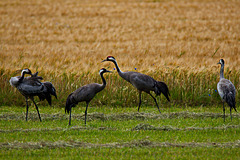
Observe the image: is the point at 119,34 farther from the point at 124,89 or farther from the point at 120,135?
the point at 120,135

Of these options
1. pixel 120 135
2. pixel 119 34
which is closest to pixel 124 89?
pixel 120 135

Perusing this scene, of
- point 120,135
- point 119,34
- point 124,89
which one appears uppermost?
point 119,34

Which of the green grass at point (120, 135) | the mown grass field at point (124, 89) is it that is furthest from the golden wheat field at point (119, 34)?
the green grass at point (120, 135)

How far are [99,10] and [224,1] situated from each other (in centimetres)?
1580

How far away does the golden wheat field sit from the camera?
17.4 meters

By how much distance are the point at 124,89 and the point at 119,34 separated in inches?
593

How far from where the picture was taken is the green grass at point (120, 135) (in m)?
7.45

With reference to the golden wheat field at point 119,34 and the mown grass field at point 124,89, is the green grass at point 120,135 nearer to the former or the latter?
the mown grass field at point 124,89

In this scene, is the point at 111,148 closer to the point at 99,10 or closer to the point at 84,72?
the point at 84,72

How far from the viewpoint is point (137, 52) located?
21.7 m

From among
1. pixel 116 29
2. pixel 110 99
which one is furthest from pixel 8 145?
pixel 116 29

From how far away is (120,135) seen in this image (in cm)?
915

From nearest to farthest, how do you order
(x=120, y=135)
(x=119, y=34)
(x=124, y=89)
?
(x=120, y=135), (x=124, y=89), (x=119, y=34)

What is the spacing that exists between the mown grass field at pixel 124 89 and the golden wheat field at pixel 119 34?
0.09 metres
